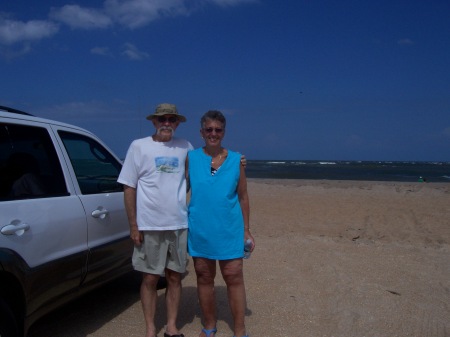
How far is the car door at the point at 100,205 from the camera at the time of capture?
3.66m

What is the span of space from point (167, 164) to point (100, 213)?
785 mm

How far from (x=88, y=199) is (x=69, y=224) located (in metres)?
0.36

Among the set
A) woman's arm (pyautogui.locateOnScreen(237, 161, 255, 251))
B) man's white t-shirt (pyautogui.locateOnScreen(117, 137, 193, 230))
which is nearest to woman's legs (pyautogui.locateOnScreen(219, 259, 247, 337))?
woman's arm (pyautogui.locateOnScreen(237, 161, 255, 251))

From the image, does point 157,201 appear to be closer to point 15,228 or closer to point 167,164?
point 167,164

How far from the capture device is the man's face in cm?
354

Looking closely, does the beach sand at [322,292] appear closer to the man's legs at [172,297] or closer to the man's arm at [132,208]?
the man's legs at [172,297]

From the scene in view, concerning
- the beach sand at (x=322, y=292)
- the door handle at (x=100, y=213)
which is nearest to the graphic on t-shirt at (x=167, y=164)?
the door handle at (x=100, y=213)

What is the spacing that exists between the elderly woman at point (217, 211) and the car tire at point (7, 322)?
1.31m

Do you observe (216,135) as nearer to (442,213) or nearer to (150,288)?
(150,288)

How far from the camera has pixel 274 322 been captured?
414 cm

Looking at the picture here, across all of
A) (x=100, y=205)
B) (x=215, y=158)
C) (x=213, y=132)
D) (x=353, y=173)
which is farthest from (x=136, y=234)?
(x=353, y=173)

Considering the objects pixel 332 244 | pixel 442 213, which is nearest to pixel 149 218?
pixel 332 244

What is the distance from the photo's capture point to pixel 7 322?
8.93ft

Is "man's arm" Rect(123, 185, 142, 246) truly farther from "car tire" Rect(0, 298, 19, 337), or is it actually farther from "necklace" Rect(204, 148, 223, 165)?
"car tire" Rect(0, 298, 19, 337)
